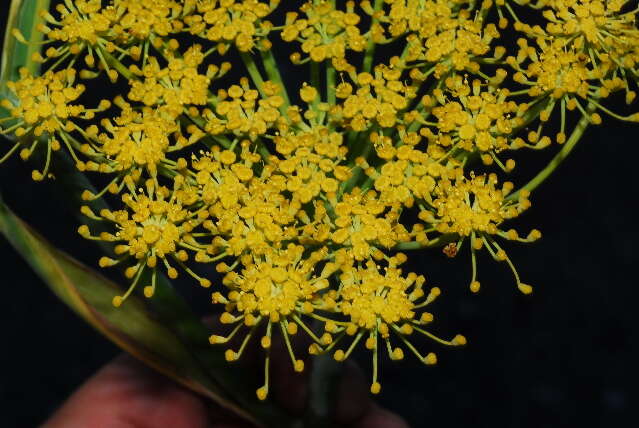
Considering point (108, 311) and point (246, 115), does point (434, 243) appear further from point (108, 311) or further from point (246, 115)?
point (108, 311)

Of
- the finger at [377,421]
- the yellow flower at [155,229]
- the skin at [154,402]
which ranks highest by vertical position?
the yellow flower at [155,229]

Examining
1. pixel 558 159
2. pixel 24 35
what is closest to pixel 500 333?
pixel 558 159

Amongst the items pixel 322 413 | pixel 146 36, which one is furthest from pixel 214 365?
pixel 146 36

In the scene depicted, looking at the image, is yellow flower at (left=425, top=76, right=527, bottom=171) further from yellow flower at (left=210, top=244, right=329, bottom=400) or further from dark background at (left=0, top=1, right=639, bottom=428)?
dark background at (left=0, top=1, right=639, bottom=428)

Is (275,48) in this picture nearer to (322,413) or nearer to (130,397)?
(130,397)

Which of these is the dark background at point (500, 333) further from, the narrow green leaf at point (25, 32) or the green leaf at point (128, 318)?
the narrow green leaf at point (25, 32)

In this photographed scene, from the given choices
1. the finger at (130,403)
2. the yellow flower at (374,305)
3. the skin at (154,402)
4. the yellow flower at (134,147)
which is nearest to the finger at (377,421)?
the skin at (154,402)

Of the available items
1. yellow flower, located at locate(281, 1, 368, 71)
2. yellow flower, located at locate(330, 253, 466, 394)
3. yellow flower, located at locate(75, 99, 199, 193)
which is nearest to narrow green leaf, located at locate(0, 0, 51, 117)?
yellow flower, located at locate(75, 99, 199, 193)
